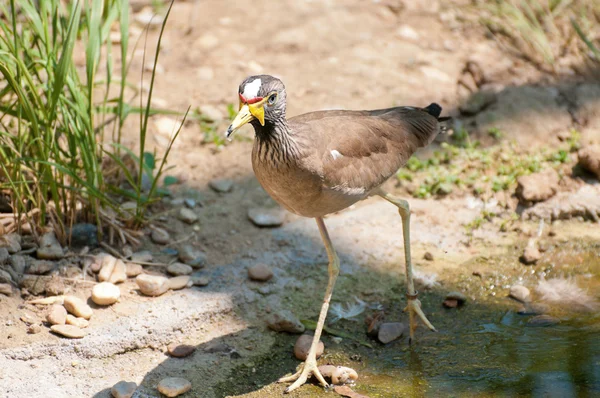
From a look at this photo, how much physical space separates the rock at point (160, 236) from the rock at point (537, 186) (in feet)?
8.59

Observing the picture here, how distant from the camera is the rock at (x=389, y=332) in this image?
4.36 m

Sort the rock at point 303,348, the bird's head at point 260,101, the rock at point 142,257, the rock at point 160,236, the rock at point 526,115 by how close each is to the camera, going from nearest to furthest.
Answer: the bird's head at point 260,101, the rock at point 303,348, the rock at point 142,257, the rock at point 160,236, the rock at point 526,115

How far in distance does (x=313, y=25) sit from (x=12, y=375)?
14.9 ft

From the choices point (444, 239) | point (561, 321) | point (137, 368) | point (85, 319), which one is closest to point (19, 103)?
point (85, 319)

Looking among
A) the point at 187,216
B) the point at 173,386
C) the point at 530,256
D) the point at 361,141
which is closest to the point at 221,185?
the point at 187,216

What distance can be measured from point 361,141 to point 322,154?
36 centimetres

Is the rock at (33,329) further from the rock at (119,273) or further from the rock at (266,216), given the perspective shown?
the rock at (266,216)

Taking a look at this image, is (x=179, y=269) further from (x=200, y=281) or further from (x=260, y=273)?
(x=260, y=273)

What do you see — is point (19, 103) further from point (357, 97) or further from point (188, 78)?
point (357, 97)

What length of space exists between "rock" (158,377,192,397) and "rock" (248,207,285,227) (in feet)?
5.05

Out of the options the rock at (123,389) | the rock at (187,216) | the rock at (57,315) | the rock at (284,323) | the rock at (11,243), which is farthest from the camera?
the rock at (187,216)

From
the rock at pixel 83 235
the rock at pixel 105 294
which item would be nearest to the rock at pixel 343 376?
the rock at pixel 105 294

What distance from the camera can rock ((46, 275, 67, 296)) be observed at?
171 inches

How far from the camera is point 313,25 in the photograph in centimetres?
712
